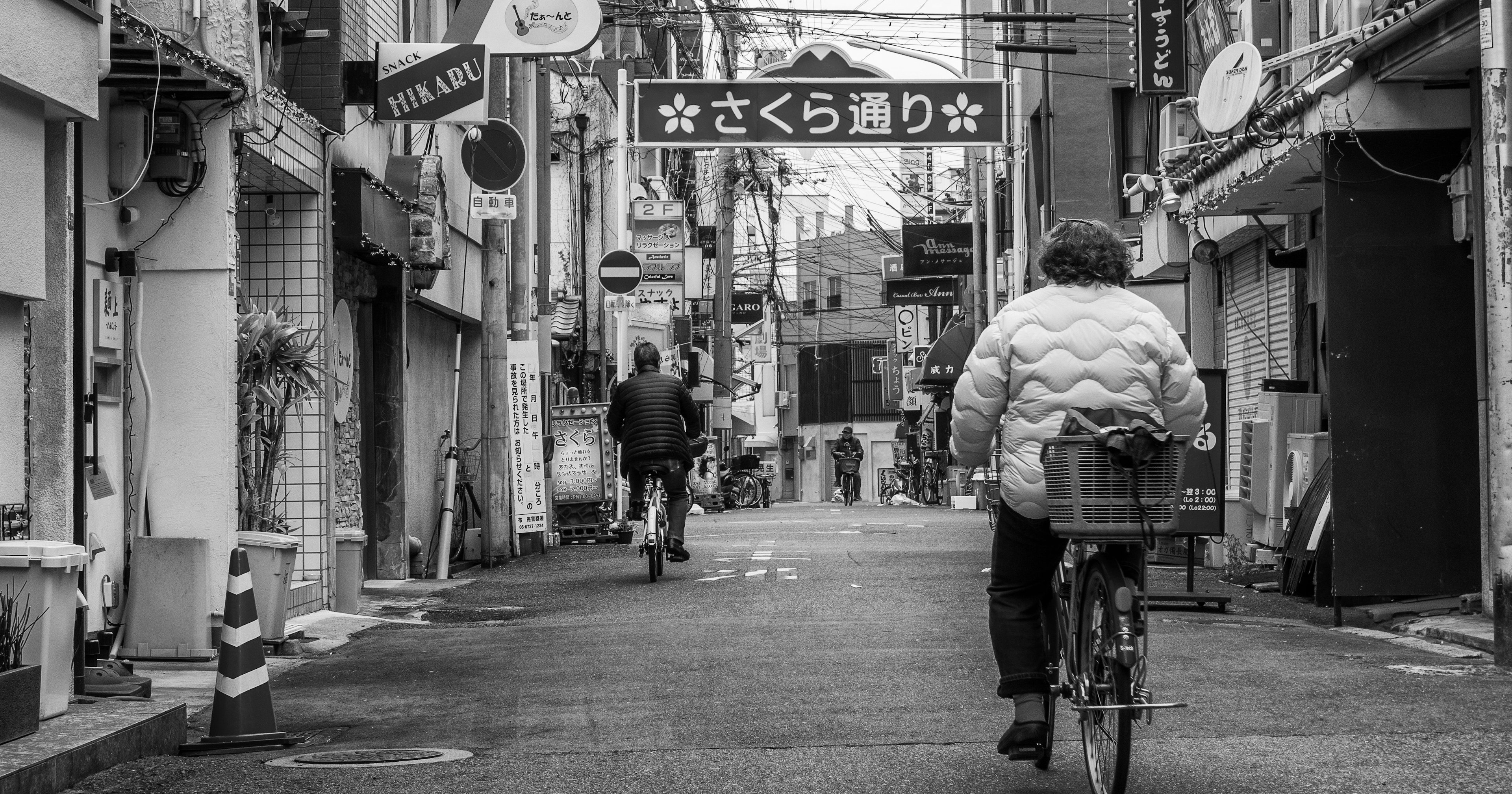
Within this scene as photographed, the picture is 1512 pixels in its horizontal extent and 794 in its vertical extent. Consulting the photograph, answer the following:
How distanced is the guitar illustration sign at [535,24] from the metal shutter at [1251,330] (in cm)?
676

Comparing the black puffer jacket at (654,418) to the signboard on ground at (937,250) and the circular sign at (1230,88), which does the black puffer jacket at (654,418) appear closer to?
the circular sign at (1230,88)

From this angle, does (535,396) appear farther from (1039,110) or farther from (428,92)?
(1039,110)

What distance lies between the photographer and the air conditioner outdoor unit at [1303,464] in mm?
13289

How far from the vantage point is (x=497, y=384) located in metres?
17.5

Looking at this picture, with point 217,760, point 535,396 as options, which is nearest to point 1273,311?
point 535,396

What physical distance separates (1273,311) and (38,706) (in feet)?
42.0

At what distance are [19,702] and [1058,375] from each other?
3.61 meters

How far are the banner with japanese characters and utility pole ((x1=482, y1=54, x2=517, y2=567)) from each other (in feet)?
7.36

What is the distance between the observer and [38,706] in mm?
5996

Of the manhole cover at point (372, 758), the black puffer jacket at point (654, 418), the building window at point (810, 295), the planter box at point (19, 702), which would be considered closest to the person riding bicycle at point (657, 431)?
the black puffer jacket at point (654, 418)

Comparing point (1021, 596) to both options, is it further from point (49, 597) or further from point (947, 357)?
point (947, 357)

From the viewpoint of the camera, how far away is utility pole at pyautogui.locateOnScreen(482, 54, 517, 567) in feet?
57.0

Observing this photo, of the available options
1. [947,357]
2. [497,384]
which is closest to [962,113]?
[497,384]

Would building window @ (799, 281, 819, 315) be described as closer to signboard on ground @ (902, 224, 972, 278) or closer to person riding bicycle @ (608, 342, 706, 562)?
signboard on ground @ (902, 224, 972, 278)
